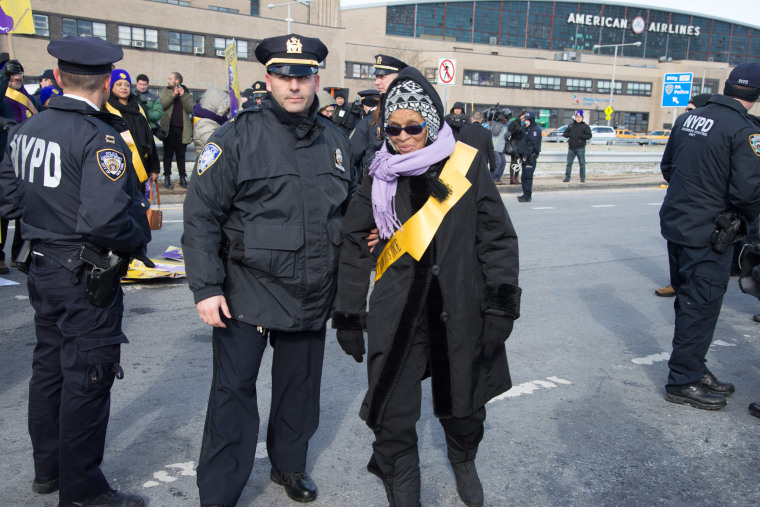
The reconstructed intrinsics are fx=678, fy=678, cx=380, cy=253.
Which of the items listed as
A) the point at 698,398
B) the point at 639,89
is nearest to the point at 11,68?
the point at 698,398

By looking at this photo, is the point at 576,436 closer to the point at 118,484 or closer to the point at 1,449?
the point at 118,484

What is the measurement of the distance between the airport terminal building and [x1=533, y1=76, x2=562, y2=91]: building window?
117 mm

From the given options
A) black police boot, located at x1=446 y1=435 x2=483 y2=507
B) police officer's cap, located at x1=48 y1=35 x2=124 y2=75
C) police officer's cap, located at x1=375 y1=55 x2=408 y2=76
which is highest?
police officer's cap, located at x1=375 y1=55 x2=408 y2=76

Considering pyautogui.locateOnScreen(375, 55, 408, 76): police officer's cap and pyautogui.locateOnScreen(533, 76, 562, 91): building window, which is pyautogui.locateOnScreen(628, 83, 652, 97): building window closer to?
pyautogui.locateOnScreen(533, 76, 562, 91): building window

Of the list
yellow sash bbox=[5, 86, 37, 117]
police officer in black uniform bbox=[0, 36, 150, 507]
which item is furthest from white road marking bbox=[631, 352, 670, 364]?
yellow sash bbox=[5, 86, 37, 117]

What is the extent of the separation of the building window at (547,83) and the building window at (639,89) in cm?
961

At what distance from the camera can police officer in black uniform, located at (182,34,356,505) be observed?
2.92 m

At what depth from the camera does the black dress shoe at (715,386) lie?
15.0 feet

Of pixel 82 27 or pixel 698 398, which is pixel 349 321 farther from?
pixel 82 27

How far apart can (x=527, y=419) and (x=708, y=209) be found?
1.80 meters

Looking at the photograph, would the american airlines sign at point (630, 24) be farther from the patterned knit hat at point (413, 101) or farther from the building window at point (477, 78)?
the patterned knit hat at point (413, 101)

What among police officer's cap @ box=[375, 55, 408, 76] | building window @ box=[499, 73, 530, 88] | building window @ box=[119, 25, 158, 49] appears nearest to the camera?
police officer's cap @ box=[375, 55, 408, 76]

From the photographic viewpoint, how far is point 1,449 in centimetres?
359

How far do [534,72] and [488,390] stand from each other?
7965 centimetres
